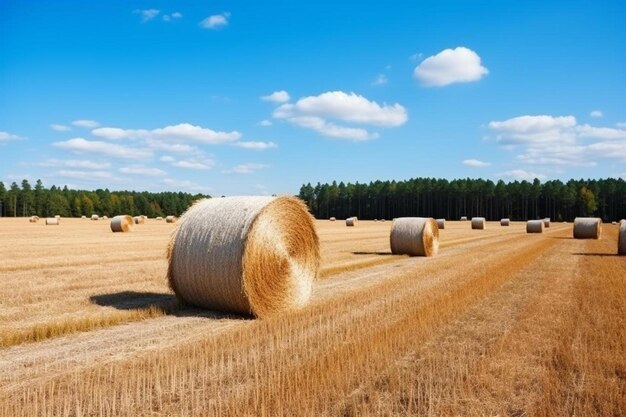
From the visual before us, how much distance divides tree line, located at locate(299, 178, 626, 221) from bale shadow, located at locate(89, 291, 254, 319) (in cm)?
11159

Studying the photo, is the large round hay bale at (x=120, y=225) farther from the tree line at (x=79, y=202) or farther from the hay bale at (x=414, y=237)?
the tree line at (x=79, y=202)

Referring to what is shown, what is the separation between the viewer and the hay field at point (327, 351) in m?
5.38

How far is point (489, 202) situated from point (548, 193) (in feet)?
40.1

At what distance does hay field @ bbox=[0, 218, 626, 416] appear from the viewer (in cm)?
538

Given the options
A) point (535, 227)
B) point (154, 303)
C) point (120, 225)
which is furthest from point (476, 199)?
point (154, 303)

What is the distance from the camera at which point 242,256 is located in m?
9.76

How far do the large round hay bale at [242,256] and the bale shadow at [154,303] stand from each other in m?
0.16

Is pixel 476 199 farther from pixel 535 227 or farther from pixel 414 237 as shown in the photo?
pixel 414 237

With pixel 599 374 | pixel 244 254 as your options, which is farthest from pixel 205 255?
pixel 599 374

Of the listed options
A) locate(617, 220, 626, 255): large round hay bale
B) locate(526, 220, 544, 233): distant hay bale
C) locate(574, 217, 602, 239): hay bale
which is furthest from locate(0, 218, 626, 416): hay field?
locate(526, 220, 544, 233): distant hay bale

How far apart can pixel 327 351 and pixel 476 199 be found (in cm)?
11611

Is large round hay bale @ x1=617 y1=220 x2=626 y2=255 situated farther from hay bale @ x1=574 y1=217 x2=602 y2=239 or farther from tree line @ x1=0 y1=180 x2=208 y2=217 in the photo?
tree line @ x1=0 y1=180 x2=208 y2=217

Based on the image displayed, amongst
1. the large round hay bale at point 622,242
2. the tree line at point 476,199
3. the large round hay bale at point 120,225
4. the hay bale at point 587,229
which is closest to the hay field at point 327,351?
the large round hay bale at point 622,242

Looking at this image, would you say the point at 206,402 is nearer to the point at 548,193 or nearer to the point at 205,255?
the point at 205,255
